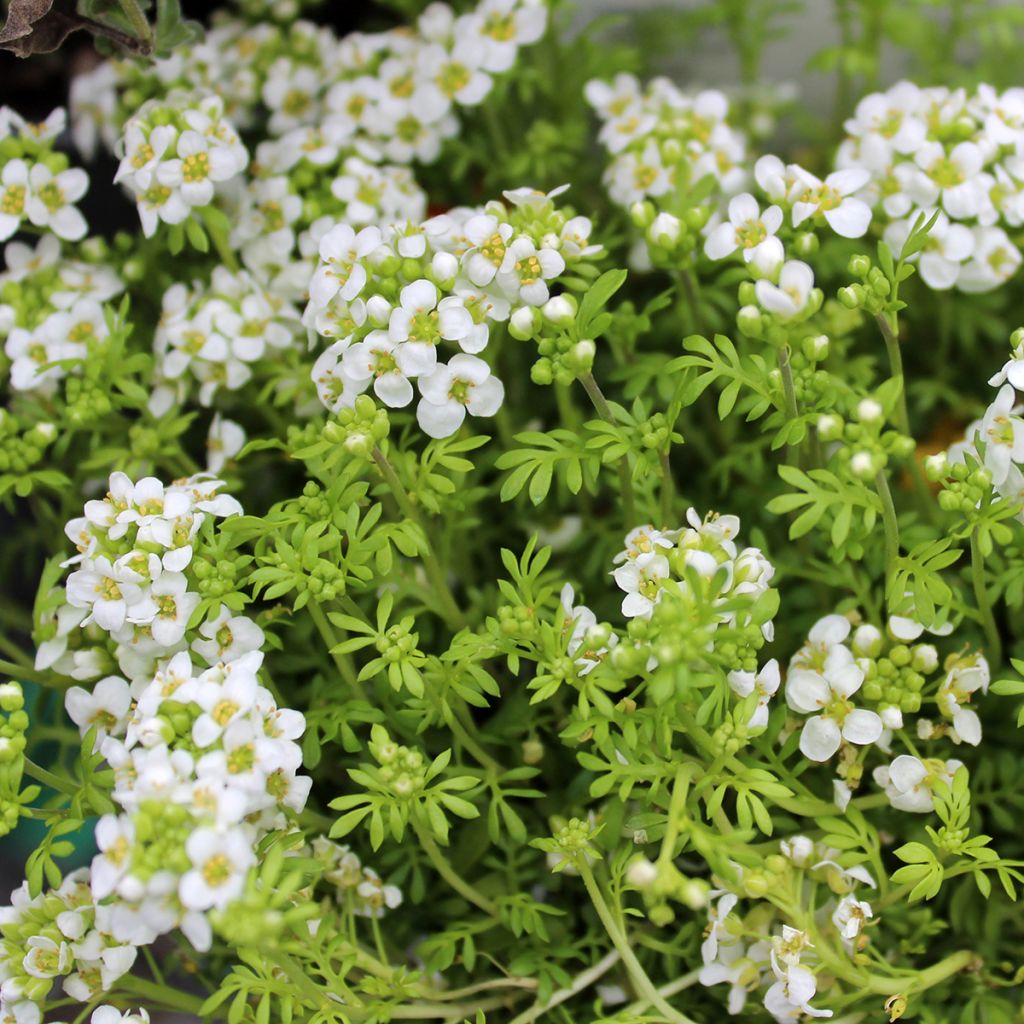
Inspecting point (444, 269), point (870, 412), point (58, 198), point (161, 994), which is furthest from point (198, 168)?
point (161, 994)

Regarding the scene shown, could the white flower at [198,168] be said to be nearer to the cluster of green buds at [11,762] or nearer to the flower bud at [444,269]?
the flower bud at [444,269]

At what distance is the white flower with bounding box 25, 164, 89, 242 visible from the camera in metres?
1.99

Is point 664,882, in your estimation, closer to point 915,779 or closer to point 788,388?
point 915,779

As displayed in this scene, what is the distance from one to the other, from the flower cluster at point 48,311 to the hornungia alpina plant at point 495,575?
1cm

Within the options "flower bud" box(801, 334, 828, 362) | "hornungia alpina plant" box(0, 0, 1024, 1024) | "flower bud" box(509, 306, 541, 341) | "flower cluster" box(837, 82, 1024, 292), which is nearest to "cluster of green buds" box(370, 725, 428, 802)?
A: "hornungia alpina plant" box(0, 0, 1024, 1024)

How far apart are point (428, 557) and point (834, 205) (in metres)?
0.84

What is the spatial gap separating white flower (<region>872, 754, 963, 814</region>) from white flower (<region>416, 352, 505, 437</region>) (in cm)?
79

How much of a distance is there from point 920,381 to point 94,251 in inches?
65.4

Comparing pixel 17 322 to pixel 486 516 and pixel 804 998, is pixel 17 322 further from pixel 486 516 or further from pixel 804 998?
pixel 804 998

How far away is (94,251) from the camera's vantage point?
2145 mm

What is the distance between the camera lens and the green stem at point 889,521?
1.51 m

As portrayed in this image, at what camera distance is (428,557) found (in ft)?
5.54

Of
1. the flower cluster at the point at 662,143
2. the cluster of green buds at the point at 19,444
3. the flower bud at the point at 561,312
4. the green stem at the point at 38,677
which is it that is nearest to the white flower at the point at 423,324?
the flower bud at the point at 561,312

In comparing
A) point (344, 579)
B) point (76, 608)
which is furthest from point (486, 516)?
point (76, 608)
